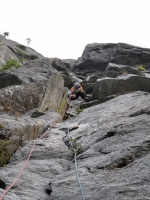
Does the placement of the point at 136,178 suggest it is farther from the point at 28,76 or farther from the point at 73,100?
the point at 73,100

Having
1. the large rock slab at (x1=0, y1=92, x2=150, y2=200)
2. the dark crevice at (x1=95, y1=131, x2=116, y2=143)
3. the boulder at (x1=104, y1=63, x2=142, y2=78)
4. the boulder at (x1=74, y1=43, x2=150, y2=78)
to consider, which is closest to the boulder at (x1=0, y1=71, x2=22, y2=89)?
the large rock slab at (x1=0, y1=92, x2=150, y2=200)

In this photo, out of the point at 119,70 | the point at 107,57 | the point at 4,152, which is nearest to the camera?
the point at 4,152

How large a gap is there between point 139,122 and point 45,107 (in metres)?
6.50

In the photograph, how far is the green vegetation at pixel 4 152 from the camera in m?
5.36

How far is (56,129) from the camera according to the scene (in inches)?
368

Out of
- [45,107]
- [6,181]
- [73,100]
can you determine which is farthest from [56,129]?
[73,100]

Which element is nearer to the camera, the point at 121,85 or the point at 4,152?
the point at 4,152

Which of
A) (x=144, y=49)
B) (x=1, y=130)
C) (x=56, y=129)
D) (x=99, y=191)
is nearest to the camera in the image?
(x=99, y=191)

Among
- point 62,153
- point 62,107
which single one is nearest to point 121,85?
point 62,107

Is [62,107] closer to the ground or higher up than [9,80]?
closer to the ground

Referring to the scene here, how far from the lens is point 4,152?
5484 mm

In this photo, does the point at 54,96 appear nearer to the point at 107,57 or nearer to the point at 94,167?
the point at 94,167

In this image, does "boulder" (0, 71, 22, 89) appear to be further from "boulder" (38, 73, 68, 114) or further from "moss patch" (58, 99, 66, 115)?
"moss patch" (58, 99, 66, 115)

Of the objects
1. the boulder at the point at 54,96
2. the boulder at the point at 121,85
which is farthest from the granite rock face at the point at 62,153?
the boulder at the point at 121,85
